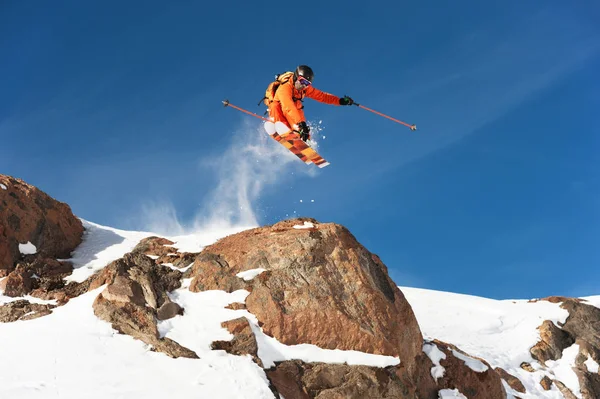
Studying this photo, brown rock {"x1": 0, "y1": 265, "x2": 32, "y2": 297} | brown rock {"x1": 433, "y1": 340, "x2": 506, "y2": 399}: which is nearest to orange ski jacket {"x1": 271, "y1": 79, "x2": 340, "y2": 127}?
brown rock {"x1": 433, "y1": 340, "x2": 506, "y2": 399}

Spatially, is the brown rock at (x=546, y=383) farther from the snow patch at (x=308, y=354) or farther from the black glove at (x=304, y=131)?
the black glove at (x=304, y=131)

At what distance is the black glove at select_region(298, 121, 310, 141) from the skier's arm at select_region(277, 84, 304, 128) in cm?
27

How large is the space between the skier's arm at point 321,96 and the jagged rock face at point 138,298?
7.52 meters

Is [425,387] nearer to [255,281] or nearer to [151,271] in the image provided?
[255,281]

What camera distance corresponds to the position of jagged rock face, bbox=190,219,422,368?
13391 mm

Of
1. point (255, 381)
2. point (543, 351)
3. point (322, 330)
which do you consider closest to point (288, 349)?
point (322, 330)

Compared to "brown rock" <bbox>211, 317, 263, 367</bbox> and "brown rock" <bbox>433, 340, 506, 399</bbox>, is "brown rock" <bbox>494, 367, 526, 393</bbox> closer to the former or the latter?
"brown rock" <bbox>433, 340, 506, 399</bbox>

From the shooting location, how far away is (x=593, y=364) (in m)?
23.7

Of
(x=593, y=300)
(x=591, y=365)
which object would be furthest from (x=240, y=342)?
(x=593, y=300)

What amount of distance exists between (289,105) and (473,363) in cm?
1017

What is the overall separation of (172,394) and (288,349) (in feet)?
12.8

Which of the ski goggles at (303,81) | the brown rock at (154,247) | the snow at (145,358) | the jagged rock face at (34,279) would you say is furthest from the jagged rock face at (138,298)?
the ski goggles at (303,81)

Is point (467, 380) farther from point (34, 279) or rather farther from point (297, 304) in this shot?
point (34, 279)

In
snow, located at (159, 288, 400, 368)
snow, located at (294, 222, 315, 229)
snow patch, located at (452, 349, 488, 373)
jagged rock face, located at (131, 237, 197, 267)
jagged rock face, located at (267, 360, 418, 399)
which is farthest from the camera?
jagged rock face, located at (131, 237, 197, 267)
